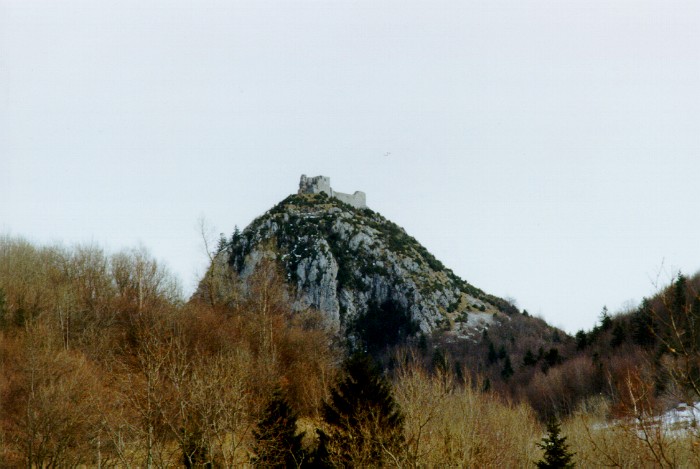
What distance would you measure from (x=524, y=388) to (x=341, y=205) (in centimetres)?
6036

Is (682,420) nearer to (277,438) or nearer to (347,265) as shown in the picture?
(277,438)

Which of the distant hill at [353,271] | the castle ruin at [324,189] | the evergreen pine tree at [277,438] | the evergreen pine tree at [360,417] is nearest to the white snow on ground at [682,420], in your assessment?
the evergreen pine tree at [360,417]

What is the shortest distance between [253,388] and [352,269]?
252ft

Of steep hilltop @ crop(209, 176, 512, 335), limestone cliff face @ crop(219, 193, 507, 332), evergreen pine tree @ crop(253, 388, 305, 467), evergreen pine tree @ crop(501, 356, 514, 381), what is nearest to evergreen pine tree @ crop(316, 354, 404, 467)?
evergreen pine tree @ crop(253, 388, 305, 467)

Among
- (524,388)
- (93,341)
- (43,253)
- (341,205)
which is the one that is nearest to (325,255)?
(341,205)

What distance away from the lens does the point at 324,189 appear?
126 metres

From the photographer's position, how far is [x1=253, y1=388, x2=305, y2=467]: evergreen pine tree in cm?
2247

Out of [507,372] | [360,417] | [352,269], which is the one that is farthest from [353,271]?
[360,417]

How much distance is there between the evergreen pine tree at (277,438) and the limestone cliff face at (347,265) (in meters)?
72.5

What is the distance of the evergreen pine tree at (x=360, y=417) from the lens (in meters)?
21.0

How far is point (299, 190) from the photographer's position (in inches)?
4978

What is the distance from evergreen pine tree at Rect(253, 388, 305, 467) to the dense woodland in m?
0.09

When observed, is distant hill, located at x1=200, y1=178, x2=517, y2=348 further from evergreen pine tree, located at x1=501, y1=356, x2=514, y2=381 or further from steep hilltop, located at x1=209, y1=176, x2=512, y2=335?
evergreen pine tree, located at x1=501, y1=356, x2=514, y2=381

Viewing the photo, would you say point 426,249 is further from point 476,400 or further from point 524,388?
point 476,400
